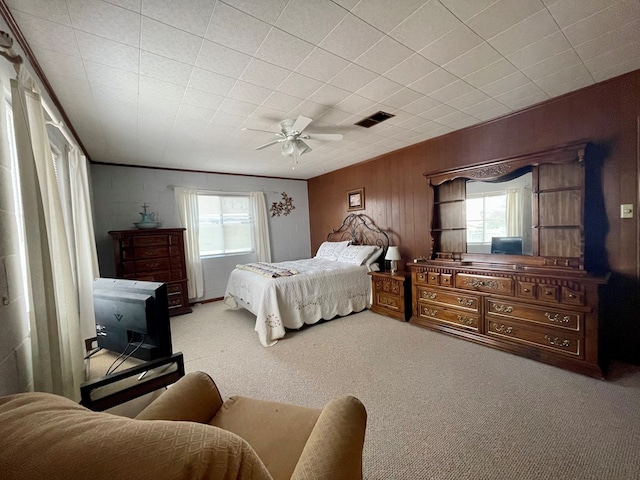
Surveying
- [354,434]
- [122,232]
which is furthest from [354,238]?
[354,434]

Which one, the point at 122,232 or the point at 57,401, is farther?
the point at 122,232

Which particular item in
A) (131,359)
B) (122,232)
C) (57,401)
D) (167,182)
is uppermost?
(167,182)

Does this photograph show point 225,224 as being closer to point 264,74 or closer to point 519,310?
point 264,74

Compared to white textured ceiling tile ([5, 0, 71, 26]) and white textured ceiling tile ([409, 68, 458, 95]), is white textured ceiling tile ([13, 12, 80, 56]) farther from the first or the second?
white textured ceiling tile ([409, 68, 458, 95])

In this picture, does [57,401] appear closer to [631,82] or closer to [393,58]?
[393,58]

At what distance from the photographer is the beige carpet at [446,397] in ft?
4.61

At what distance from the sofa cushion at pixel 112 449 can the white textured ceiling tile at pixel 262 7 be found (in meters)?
1.78

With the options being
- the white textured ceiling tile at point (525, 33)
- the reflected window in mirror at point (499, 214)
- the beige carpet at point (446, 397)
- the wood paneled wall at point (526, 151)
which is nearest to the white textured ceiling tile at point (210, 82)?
the white textured ceiling tile at point (525, 33)

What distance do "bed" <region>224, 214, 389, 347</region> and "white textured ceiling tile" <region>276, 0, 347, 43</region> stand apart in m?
2.45

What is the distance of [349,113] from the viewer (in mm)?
2721

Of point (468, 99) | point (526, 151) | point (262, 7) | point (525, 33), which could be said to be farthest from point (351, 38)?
point (526, 151)

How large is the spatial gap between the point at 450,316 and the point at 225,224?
426cm

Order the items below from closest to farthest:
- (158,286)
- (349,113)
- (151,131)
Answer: (158,286) → (349,113) → (151,131)

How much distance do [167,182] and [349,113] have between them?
3.56 m
